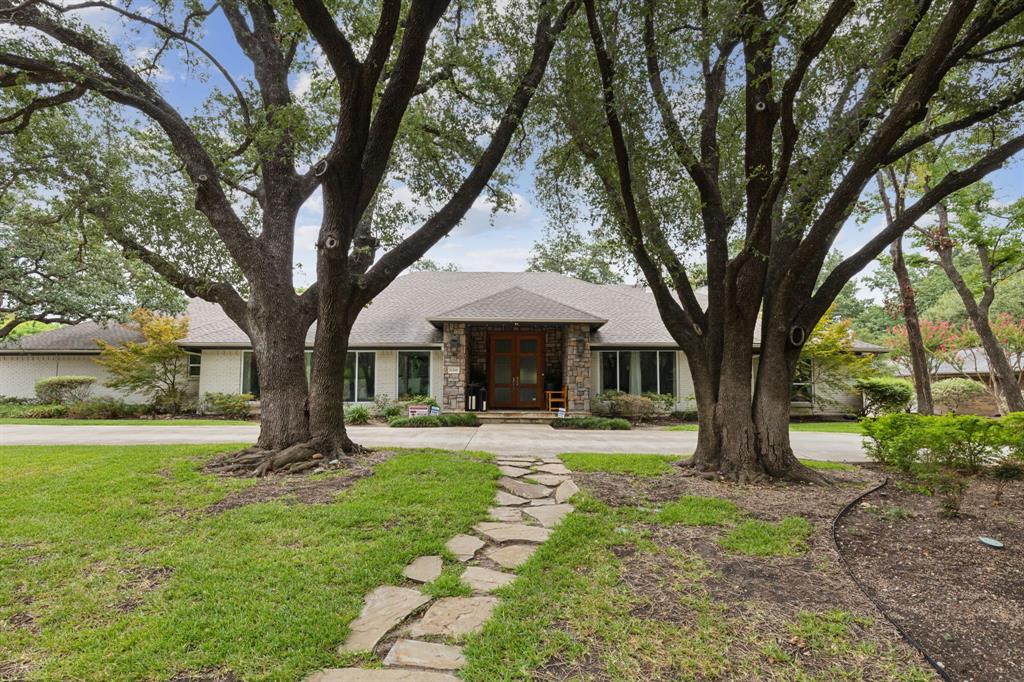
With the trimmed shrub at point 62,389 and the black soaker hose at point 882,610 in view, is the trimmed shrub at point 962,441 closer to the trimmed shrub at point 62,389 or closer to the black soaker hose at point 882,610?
the black soaker hose at point 882,610

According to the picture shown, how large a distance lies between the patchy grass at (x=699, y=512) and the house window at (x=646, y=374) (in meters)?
10.2

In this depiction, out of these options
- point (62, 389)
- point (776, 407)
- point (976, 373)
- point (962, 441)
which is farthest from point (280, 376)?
point (976, 373)

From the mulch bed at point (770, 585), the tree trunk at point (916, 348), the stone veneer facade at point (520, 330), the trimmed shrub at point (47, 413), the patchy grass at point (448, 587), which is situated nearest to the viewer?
the mulch bed at point (770, 585)

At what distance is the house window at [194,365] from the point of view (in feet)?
50.9

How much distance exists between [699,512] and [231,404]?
14009 mm

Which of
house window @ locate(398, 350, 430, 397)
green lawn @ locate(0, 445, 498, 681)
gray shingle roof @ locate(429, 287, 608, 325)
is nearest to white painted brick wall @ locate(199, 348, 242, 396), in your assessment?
house window @ locate(398, 350, 430, 397)

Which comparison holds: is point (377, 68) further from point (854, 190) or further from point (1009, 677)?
point (1009, 677)

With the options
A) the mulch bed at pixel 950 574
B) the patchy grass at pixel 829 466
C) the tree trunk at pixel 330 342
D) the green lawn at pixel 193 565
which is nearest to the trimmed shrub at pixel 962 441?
the patchy grass at pixel 829 466

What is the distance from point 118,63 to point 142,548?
6.70 metres

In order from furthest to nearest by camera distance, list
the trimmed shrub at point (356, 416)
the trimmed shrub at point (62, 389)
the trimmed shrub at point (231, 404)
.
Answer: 1. the trimmed shrub at point (62, 389)
2. the trimmed shrub at point (231, 404)
3. the trimmed shrub at point (356, 416)

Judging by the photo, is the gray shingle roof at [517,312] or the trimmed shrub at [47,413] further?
Result: the trimmed shrub at [47,413]

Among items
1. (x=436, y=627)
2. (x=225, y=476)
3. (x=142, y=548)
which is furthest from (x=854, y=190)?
(x=225, y=476)

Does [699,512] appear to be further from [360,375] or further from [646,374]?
[360,375]

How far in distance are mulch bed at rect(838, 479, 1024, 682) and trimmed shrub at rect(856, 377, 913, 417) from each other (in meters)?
10.5
